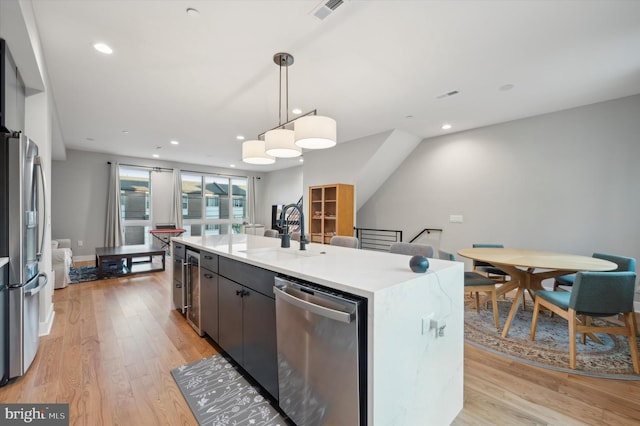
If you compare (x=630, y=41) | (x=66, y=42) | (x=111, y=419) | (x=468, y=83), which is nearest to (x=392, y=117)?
(x=468, y=83)

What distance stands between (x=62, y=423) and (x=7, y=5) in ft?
7.93

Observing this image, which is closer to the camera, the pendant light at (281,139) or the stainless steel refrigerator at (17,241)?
the stainless steel refrigerator at (17,241)

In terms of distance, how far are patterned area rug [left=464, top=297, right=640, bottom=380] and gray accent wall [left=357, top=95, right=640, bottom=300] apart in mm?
1352

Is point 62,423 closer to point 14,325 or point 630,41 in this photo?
point 14,325

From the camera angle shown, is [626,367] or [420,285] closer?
[420,285]

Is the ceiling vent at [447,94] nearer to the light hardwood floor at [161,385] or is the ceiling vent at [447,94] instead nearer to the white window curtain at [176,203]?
the light hardwood floor at [161,385]

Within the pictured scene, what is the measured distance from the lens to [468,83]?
3.02 meters

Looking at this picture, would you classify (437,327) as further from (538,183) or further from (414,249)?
(538,183)

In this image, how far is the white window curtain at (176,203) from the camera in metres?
7.73

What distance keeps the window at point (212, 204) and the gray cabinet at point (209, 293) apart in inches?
250

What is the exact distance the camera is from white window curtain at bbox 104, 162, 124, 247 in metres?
6.80

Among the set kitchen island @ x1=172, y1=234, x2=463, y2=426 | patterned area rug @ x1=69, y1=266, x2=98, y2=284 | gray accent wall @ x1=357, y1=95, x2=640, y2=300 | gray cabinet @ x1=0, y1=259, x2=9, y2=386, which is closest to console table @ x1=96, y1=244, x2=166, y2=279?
patterned area rug @ x1=69, y1=266, x2=98, y2=284

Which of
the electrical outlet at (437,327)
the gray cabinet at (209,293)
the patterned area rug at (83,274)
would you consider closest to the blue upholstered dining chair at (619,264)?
the electrical outlet at (437,327)

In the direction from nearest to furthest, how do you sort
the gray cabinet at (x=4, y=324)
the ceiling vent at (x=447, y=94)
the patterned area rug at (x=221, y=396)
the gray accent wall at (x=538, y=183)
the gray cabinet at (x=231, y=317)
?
1. the patterned area rug at (x=221, y=396)
2. the gray cabinet at (x=4, y=324)
3. the gray cabinet at (x=231, y=317)
4. the ceiling vent at (x=447, y=94)
5. the gray accent wall at (x=538, y=183)
